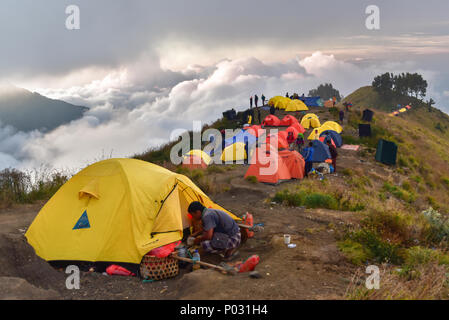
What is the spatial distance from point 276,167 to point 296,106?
2431 centimetres

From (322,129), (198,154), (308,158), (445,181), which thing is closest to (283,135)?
(322,129)

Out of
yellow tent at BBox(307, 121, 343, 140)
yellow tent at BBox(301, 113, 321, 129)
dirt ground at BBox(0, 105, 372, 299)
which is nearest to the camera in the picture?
dirt ground at BBox(0, 105, 372, 299)

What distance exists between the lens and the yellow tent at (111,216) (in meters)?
6.71

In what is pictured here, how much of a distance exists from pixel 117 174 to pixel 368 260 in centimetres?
516

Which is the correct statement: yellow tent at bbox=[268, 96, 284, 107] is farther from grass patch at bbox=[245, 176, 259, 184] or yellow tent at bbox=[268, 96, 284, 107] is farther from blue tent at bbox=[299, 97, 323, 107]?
grass patch at bbox=[245, 176, 259, 184]

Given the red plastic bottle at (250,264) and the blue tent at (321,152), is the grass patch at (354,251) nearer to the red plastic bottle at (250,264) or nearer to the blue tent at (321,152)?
the red plastic bottle at (250,264)

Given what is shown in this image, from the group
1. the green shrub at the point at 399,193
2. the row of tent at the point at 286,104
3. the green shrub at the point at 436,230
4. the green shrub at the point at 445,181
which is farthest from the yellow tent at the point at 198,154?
the row of tent at the point at 286,104

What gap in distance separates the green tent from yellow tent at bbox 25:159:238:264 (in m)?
18.0

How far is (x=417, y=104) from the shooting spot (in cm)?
7238

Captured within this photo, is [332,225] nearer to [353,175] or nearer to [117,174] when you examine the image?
[117,174]

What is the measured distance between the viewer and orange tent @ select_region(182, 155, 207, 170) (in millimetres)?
16953

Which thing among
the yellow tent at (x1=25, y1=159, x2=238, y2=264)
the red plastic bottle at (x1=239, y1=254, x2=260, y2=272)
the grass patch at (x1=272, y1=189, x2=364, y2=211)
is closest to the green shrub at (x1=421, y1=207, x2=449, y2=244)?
the grass patch at (x1=272, y1=189, x2=364, y2=211)

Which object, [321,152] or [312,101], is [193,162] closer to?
[321,152]
